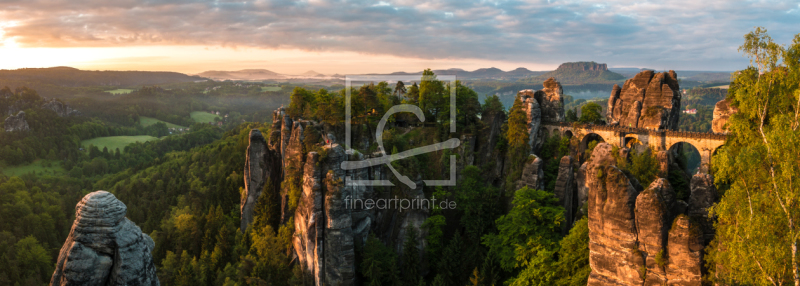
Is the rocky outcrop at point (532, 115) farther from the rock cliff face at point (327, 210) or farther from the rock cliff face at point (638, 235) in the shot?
the rock cliff face at point (638, 235)

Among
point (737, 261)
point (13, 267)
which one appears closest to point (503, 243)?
point (737, 261)

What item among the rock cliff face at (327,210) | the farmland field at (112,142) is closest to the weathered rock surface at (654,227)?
the rock cliff face at (327,210)

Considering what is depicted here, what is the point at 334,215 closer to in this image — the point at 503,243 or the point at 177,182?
the point at 503,243

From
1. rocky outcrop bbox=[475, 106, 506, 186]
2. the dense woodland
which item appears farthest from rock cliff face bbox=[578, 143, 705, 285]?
rocky outcrop bbox=[475, 106, 506, 186]

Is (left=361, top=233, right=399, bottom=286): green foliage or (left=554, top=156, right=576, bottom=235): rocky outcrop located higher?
(left=554, top=156, right=576, bottom=235): rocky outcrop

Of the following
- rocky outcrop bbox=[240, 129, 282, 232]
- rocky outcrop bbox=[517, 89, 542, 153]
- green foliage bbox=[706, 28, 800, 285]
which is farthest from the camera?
rocky outcrop bbox=[517, 89, 542, 153]

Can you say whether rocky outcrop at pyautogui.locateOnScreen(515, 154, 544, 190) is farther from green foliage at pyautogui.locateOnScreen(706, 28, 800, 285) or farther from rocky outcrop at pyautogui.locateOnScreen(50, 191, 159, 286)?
rocky outcrop at pyautogui.locateOnScreen(50, 191, 159, 286)
